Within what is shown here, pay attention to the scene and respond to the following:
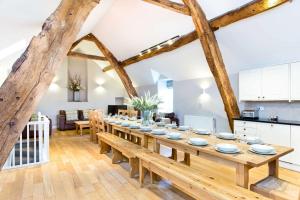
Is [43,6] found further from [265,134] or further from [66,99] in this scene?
[66,99]

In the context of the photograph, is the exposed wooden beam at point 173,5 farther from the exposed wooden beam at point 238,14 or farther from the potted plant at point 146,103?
the potted plant at point 146,103

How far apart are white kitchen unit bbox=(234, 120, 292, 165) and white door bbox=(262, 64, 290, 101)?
0.55 m

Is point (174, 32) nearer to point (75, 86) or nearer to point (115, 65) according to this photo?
point (115, 65)

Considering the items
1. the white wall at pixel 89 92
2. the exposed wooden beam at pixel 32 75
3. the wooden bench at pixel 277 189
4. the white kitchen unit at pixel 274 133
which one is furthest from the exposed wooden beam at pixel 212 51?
the white wall at pixel 89 92

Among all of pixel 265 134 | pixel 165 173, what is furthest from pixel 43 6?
pixel 265 134

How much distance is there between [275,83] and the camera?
3.75 m

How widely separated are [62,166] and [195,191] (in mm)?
2714

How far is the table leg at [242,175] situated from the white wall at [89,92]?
7.74m

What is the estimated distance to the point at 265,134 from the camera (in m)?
3.75

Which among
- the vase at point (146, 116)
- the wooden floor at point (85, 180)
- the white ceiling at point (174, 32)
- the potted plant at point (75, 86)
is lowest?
the wooden floor at point (85, 180)

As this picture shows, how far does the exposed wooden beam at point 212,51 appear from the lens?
12.5 feet

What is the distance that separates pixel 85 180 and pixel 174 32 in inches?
149

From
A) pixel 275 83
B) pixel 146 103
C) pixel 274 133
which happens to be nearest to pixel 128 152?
pixel 146 103

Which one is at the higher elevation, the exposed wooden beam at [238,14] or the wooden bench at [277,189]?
the exposed wooden beam at [238,14]
